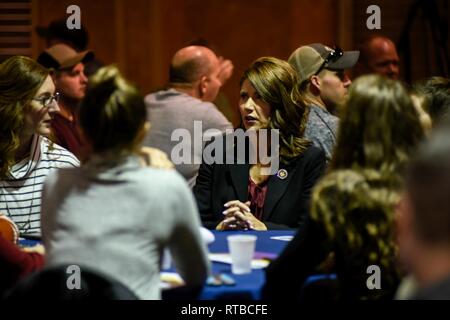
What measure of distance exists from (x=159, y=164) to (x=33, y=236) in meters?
1.02

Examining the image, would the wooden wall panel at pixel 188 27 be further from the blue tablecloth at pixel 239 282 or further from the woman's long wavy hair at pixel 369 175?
the woman's long wavy hair at pixel 369 175

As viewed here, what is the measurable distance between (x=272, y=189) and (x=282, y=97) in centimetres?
44

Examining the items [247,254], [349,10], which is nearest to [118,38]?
[349,10]

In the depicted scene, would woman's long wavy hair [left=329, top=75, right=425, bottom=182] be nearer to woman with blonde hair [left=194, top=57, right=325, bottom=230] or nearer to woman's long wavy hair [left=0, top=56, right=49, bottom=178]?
woman with blonde hair [left=194, top=57, right=325, bottom=230]

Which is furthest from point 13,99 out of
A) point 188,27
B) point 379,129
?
point 188,27

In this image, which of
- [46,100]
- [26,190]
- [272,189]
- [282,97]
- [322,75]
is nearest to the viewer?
[26,190]

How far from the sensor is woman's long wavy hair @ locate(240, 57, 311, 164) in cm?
370

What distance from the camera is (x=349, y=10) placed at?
6652mm

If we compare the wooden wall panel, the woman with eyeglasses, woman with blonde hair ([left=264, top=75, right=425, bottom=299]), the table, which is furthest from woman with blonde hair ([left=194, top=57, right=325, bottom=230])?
the wooden wall panel

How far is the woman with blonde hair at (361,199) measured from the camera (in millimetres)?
2250

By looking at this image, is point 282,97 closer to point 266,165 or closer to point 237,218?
point 266,165

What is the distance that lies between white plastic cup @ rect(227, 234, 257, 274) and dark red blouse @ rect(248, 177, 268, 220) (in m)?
1.07

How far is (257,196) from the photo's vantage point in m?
3.65

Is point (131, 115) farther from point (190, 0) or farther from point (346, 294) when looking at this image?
point (190, 0)
